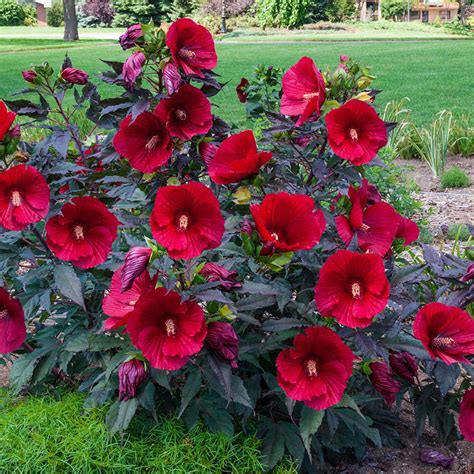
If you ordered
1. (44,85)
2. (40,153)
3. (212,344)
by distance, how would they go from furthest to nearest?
(44,85) → (40,153) → (212,344)

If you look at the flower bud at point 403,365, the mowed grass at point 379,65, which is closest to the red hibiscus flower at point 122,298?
the flower bud at point 403,365

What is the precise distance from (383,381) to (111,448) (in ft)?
2.07

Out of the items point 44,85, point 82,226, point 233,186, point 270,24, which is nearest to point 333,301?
point 233,186

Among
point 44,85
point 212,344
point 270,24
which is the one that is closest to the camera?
point 212,344

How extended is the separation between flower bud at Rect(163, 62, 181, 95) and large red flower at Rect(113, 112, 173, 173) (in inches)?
3.7

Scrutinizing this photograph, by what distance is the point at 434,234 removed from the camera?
405 cm

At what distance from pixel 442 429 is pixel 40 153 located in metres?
1.23

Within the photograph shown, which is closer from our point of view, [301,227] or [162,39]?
[301,227]

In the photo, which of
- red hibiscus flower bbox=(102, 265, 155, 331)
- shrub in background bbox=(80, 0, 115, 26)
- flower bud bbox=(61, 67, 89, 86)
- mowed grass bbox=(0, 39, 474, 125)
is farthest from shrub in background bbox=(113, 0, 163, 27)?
red hibiscus flower bbox=(102, 265, 155, 331)

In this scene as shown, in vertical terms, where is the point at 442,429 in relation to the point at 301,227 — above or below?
below

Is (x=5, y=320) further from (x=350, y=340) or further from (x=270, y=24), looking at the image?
(x=270, y=24)

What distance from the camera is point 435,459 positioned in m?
1.91

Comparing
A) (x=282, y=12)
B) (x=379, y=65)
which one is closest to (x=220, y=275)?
(x=379, y=65)

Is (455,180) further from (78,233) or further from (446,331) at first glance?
(78,233)
